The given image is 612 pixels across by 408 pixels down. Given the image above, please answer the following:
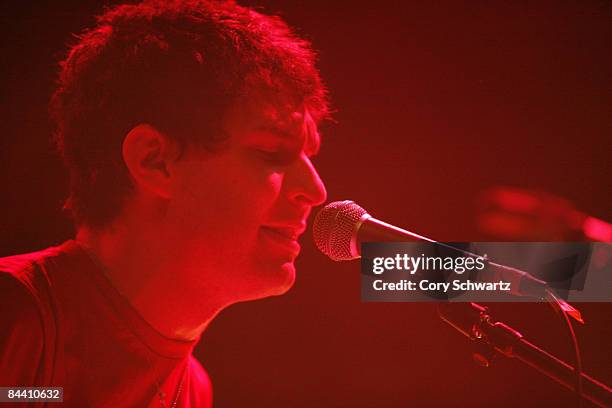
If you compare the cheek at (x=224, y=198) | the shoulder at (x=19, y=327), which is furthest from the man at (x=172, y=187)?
the shoulder at (x=19, y=327)

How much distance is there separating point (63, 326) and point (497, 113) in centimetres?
163

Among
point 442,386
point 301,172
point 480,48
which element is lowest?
point 442,386

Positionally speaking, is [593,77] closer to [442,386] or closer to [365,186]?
[365,186]

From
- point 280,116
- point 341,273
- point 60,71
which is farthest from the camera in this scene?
point 341,273

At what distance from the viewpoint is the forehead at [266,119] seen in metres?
1.75

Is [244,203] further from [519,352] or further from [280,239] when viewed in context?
[519,352]

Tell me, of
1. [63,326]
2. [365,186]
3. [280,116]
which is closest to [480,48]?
[365,186]

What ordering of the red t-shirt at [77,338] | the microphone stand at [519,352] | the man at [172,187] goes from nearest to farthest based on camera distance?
the microphone stand at [519,352], the red t-shirt at [77,338], the man at [172,187]

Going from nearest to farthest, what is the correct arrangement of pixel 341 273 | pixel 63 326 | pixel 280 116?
pixel 63 326 → pixel 280 116 → pixel 341 273

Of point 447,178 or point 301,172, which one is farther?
point 447,178

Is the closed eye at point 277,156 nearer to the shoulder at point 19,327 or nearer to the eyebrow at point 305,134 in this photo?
the eyebrow at point 305,134

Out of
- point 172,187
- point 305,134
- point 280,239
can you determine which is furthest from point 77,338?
point 305,134

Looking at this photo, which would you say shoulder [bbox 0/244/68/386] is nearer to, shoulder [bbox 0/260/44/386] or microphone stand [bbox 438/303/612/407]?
shoulder [bbox 0/260/44/386]

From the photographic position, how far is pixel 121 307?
165cm
